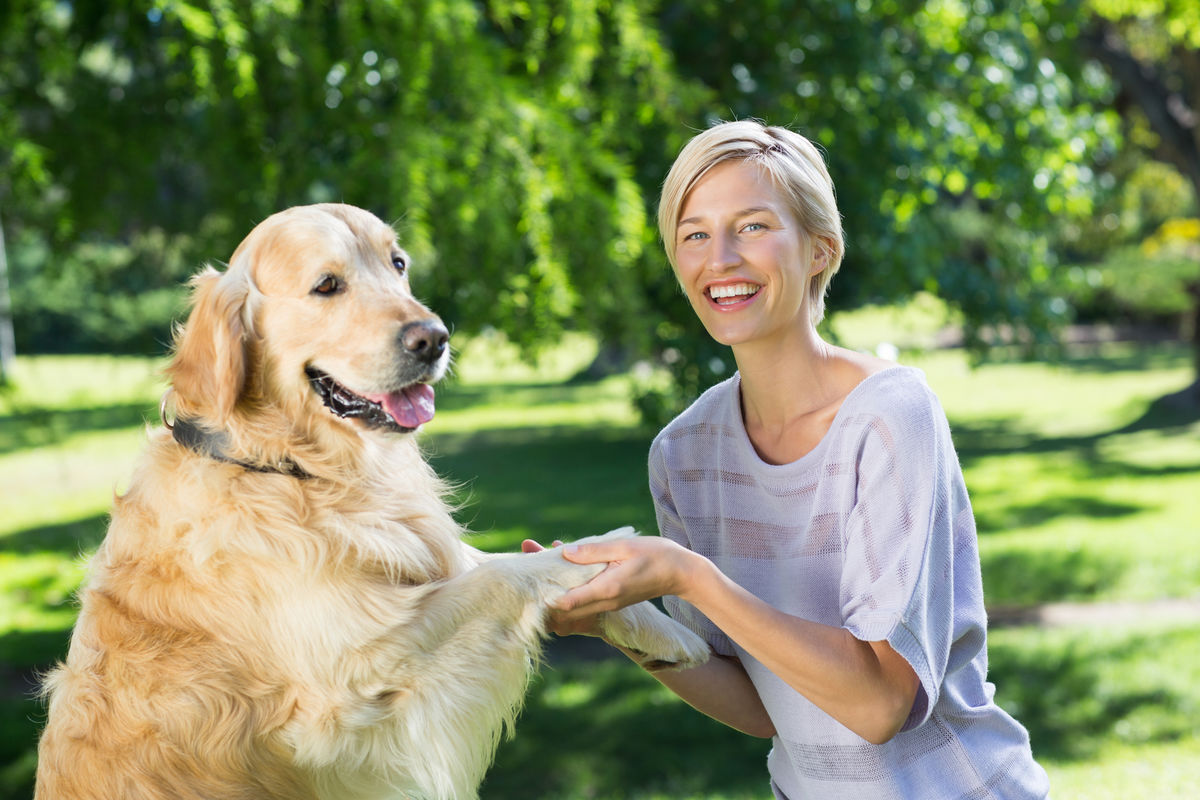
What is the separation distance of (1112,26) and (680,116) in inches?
532

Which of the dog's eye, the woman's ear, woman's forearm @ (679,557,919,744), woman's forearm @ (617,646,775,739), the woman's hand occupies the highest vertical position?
the woman's ear

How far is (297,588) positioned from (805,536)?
45.0 inches

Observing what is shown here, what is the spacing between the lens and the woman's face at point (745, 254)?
7.68 feet

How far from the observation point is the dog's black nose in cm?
257

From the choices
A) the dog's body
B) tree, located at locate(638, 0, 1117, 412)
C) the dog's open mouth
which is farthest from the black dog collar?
tree, located at locate(638, 0, 1117, 412)

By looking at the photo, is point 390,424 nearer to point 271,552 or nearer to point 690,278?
point 271,552

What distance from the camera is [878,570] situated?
6.88 ft

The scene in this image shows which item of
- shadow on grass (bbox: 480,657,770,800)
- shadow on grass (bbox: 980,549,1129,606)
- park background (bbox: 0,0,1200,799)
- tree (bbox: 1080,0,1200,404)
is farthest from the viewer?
tree (bbox: 1080,0,1200,404)

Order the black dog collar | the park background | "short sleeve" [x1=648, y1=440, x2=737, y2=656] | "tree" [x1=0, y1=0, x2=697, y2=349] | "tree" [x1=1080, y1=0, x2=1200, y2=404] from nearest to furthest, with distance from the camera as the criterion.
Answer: the black dog collar
"short sleeve" [x1=648, y1=440, x2=737, y2=656]
"tree" [x1=0, y1=0, x2=697, y2=349]
the park background
"tree" [x1=1080, y1=0, x2=1200, y2=404]

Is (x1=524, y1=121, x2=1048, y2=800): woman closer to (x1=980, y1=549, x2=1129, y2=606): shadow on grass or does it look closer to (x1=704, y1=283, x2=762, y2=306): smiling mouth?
(x1=704, y1=283, x2=762, y2=306): smiling mouth

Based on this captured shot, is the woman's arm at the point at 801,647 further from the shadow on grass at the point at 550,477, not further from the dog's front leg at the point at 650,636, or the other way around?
the shadow on grass at the point at 550,477

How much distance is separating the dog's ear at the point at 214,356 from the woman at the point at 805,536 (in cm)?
96

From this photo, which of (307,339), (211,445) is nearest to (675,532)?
(307,339)

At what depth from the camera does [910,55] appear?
705cm
